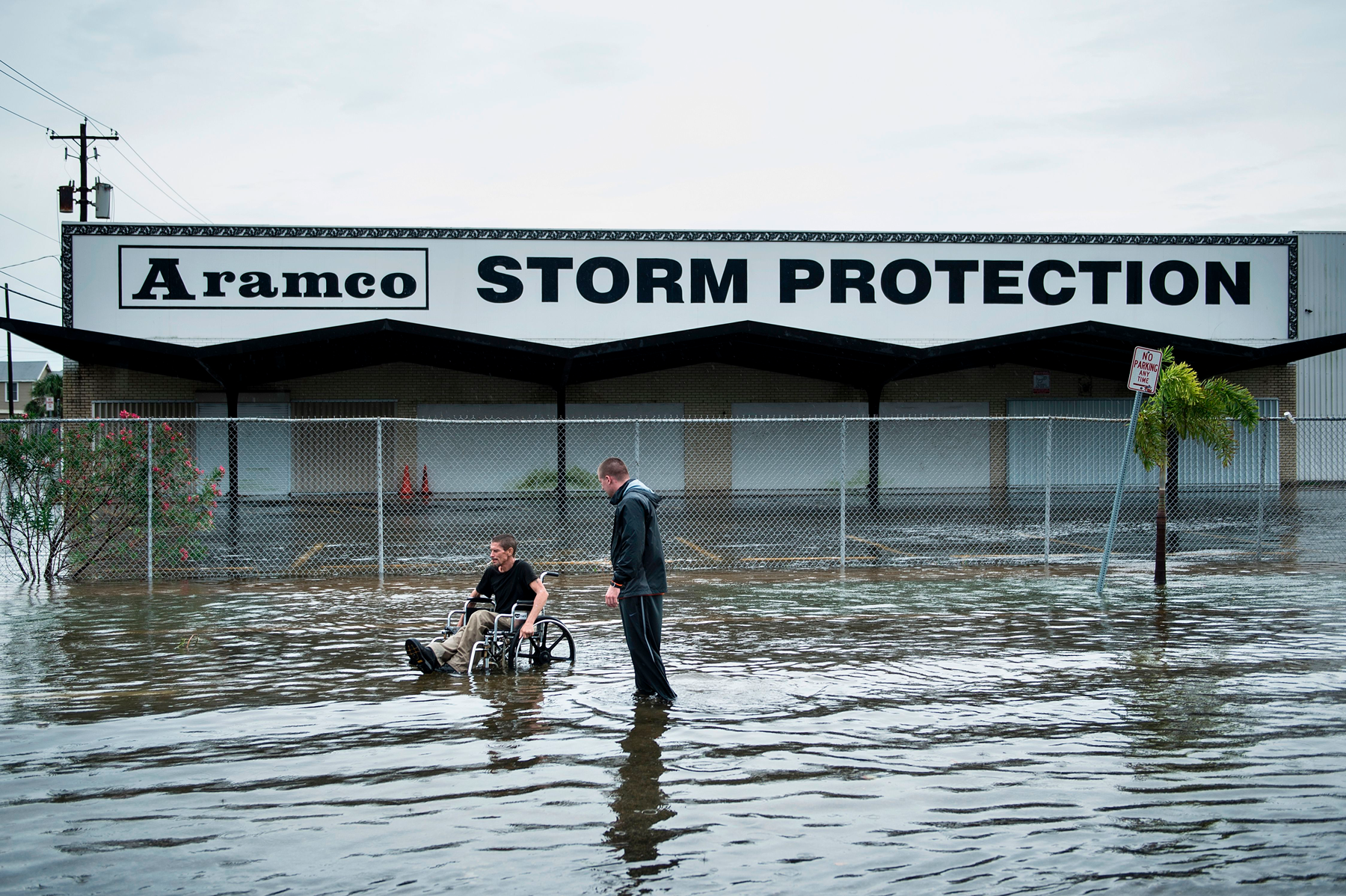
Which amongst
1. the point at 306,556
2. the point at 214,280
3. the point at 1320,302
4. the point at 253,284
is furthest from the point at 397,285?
the point at 1320,302

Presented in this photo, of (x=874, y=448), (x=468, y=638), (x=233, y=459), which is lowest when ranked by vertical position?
(x=468, y=638)

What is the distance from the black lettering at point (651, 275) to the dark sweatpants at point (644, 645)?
2149 centimetres

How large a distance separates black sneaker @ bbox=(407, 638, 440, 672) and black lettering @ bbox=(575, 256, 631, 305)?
68.1 feet

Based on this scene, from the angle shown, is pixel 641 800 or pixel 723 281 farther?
pixel 723 281

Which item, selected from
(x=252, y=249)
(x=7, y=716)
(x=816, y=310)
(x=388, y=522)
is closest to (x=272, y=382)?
(x=252, y=249)

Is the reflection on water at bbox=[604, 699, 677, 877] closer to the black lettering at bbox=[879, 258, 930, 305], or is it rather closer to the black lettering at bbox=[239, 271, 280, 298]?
the black lettering at bbox=[879, 258, 930, 305]

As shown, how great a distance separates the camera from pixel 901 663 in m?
8.46

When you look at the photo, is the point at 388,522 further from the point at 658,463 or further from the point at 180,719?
the point at 180,719

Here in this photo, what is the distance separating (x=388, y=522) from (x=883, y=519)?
9.39 metres

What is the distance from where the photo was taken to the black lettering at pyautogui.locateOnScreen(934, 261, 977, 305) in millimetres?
28875

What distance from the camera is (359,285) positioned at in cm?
2783

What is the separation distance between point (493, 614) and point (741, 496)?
20190 mm

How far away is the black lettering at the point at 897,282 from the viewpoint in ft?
94.3

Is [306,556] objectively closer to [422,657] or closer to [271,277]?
[422,657]
